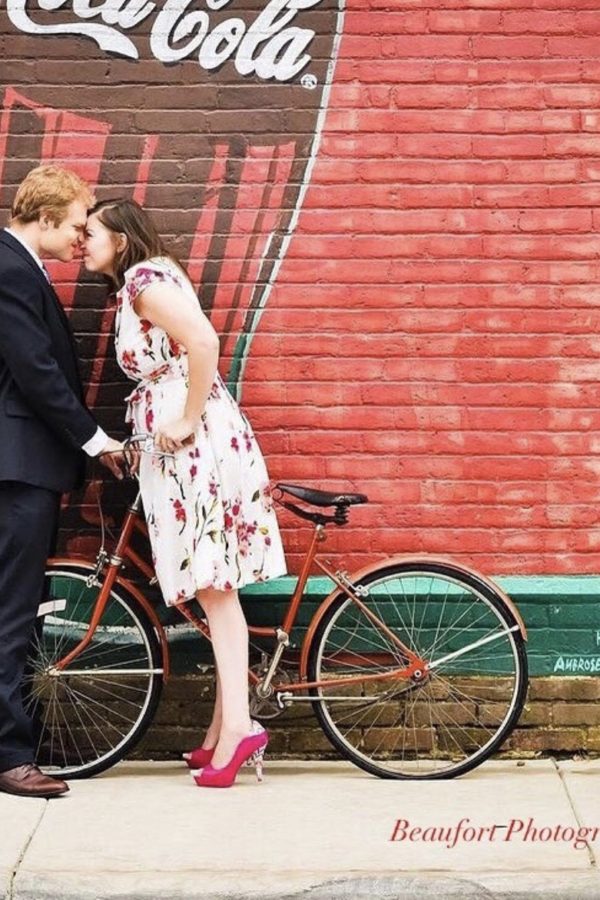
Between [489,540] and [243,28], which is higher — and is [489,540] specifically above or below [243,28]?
below

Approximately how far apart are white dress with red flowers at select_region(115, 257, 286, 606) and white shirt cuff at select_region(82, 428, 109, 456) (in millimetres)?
174

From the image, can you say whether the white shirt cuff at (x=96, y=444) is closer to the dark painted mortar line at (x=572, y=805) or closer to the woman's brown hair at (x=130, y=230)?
the woman's brown hair at (x=130, y=230)

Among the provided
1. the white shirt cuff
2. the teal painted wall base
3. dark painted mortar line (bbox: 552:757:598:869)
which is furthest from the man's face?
dark painted mortar line (bbox: 552:757:598:869)

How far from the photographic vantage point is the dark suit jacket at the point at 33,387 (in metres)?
5.26

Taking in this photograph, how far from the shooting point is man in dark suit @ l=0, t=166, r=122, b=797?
527 cm

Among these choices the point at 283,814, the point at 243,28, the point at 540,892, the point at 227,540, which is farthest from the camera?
the point at 243,28

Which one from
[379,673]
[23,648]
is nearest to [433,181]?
[379,673]

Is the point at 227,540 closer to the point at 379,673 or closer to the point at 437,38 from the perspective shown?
the point at 379,673

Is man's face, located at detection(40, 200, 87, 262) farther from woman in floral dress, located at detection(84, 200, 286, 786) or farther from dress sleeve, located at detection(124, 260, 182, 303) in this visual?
dress sleeve, located at detection(124, 260, 182, 303)

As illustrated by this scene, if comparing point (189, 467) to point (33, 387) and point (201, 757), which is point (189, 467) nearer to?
point (33, 387)

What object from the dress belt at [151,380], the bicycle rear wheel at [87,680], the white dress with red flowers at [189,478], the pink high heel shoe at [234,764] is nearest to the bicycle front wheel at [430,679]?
the pink high heel shoe at [234,764]

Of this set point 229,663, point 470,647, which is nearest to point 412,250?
point 470,647

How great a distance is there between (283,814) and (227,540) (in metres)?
1.01

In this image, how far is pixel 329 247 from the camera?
19.6 ft
